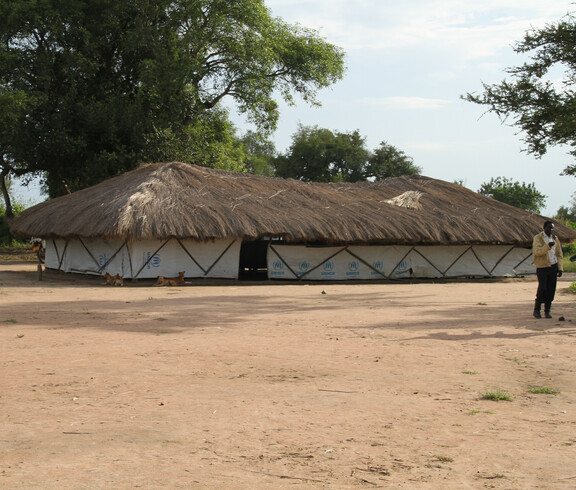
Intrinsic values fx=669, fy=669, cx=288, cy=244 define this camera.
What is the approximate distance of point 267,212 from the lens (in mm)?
20266

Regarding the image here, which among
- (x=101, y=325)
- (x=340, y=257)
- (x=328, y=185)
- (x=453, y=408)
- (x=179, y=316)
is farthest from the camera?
(x=328, y=185)

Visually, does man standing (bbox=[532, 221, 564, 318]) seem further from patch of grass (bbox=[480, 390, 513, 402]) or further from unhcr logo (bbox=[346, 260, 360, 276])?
unhcr logo (bbox=[346, 260, 360, 276])

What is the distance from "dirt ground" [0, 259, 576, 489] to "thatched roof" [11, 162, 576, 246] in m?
7.34

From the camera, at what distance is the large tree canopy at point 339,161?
4675 cm

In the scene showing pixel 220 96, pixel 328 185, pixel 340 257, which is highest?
pixel 220 96

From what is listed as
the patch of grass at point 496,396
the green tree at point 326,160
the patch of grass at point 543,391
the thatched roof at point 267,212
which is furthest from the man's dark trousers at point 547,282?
the green tree at point 326,160

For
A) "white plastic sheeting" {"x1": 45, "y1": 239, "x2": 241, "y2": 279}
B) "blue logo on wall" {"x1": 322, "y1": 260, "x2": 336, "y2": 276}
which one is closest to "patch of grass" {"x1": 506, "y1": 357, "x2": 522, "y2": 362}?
"white plastic sheeting" {"x1": 45, "y1": 239, "x2": 241, "y2": 279}

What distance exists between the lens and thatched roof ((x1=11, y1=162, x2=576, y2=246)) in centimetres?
1844

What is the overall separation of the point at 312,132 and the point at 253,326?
40.2 metres

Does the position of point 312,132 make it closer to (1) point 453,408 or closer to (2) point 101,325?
(2) point 101,325

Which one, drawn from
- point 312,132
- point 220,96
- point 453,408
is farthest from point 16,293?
point 312,132

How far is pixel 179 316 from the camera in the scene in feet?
36.3

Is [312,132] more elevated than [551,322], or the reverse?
[312,132]

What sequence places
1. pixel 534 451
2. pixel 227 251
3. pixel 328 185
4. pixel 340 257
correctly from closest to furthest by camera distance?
pixel 534 451, pixel 227 251, pixel 340 257, pixel 328 185
